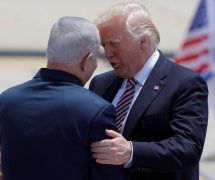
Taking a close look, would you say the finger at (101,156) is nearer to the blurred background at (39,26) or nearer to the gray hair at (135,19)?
the gray hair at (135,19)

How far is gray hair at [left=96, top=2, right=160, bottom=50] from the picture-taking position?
2.87 metres

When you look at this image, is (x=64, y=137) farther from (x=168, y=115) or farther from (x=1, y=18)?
(x=1, y=18)

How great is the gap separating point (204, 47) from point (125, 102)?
12.3ft

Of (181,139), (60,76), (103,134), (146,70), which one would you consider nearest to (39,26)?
(146,70)

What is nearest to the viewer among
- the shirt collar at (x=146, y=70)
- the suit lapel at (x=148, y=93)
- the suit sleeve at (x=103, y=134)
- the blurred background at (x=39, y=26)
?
the suit sleeve at (x=103, y=134)

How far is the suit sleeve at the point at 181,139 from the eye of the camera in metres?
2.67

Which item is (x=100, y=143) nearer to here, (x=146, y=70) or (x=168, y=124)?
(x=168, y=124)

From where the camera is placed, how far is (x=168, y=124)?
2.79m

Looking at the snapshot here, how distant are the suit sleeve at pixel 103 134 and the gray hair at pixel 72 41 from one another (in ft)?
0.74

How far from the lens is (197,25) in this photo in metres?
6.62

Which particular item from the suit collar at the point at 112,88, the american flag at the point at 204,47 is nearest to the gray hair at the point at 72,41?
the suit collar at the point at 112,88

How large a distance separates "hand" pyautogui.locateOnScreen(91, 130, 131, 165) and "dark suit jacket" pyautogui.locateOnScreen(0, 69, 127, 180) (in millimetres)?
22

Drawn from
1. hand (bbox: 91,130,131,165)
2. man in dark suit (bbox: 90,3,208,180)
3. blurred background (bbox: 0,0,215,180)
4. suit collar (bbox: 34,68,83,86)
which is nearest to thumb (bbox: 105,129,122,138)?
hand (bbox: 91,130,131,165)

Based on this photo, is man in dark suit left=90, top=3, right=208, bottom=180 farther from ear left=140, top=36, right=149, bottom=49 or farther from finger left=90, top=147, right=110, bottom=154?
finger left=90, top=147, right=110, bottom=154
